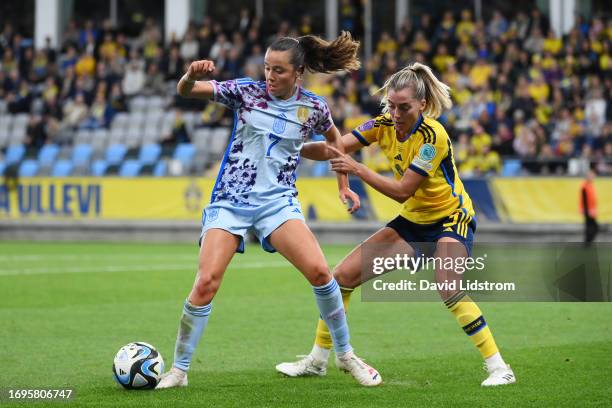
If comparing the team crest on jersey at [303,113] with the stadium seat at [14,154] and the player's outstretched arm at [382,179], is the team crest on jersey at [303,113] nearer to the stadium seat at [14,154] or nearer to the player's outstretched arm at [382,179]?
the player's outstretched arm at [382,179]

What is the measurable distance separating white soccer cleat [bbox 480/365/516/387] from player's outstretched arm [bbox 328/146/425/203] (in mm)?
1330

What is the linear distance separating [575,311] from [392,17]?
20158 millimetres

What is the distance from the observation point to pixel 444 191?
776 centimetres

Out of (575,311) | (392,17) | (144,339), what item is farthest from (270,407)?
(392,17)

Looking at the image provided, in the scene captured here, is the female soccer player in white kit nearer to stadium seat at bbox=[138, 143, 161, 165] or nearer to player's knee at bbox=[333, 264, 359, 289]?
player's knee at bbox=[333, 264, 359, 289]

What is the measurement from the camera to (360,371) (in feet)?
24.8

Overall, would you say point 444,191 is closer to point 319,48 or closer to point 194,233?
point 319,48

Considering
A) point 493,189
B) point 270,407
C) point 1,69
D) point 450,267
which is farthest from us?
point 1,69

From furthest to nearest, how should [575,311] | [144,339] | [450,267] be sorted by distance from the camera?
[575,311]
[144,339]
[450,267]

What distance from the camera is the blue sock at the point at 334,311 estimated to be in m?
7.57

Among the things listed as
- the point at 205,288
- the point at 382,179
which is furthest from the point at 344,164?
the point at 205,288

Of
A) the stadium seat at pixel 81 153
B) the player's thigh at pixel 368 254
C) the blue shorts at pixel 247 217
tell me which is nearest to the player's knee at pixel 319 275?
the blue shorts at pixel 247 217

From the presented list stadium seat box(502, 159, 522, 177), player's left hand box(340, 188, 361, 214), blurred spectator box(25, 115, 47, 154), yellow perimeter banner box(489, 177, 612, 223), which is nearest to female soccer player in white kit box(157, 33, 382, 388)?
player's left hand box(340, 188, 361, 214)

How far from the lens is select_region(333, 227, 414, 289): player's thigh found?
26.0 ft
